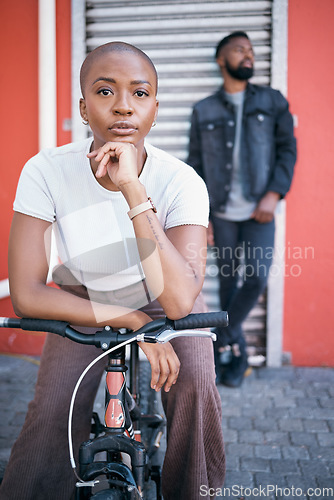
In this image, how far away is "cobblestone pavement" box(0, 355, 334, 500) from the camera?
117 inches

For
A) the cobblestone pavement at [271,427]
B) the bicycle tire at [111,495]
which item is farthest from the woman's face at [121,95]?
the cobblestone pavement at [271,427]

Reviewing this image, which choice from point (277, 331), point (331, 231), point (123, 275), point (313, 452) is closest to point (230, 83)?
point (331, 231)

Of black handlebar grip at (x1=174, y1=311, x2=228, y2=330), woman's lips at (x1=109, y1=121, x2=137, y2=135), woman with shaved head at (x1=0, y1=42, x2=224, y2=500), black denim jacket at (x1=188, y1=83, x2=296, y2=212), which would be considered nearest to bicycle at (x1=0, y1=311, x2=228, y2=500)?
black handlebar grip at (x1=174, y1=311, x2=228, y2=330)

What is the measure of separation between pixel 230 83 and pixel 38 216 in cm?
274

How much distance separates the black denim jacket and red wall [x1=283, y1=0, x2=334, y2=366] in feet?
1.15

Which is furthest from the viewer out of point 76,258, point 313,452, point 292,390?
point 292,390

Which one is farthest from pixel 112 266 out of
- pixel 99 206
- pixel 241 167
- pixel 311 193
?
pixel 311 193

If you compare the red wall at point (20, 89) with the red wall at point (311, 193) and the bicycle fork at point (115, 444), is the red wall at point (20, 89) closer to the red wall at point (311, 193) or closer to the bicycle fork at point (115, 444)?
the red wall at point (311, 193)

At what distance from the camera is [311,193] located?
15.0ft

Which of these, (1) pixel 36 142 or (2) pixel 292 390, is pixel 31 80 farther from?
(2) pixel 292 390

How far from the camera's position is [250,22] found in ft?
14.6

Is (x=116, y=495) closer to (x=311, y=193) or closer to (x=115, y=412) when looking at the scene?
(x=115, y=412)

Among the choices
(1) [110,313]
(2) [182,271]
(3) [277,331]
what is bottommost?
(3) [277,331]

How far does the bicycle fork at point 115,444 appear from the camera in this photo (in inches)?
67.0
